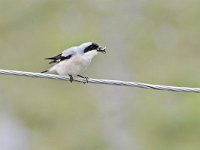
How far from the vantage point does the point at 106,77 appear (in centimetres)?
1002

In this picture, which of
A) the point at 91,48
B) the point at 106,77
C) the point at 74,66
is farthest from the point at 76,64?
→ the point at 106,77

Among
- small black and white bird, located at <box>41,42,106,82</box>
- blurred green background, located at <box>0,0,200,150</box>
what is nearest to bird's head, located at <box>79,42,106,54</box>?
small black and white bird, located at <box>41,42,106,82</box>

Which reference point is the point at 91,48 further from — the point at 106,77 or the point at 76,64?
the point at 106,77

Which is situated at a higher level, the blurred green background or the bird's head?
the blurred green background

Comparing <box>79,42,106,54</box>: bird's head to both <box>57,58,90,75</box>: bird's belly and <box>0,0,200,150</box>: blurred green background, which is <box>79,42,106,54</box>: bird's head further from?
<box>0,0,200,150</box>: blurred green background

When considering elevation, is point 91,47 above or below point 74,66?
above

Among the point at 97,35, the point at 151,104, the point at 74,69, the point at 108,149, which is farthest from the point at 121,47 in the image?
the point at 74,69

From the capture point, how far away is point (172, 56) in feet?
36.3

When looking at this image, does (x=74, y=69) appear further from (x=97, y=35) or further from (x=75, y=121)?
(x=97, y=35)

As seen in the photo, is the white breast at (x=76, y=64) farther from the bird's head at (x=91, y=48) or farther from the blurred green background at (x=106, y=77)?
the blurred green background at (x=106, y=77)

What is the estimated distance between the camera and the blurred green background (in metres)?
9.94

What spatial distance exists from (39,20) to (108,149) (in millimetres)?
2778

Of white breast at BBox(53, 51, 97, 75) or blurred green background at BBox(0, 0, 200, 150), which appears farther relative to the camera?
blurred green background at BBox(0, 0, 200, 150)

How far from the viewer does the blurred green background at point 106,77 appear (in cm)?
994
